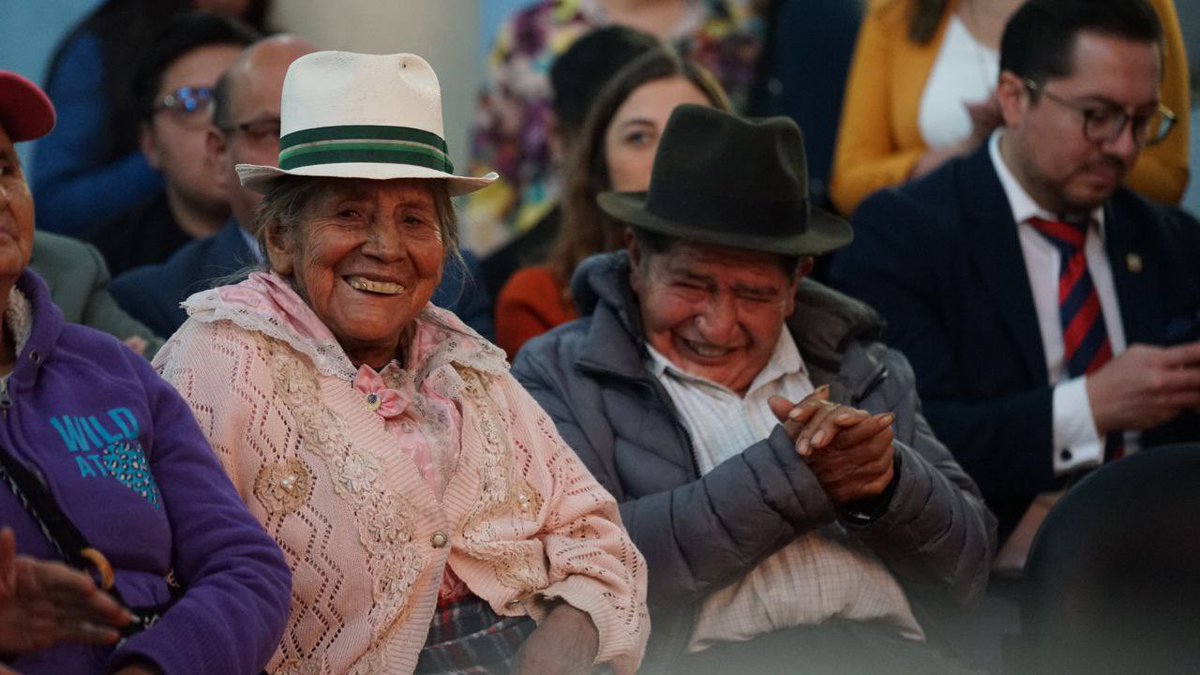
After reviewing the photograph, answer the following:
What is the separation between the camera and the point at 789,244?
354 centimetres

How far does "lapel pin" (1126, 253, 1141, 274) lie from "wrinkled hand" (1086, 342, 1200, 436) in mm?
342

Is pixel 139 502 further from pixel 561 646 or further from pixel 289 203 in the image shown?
pixel 561 646

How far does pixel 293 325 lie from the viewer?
9.17ft

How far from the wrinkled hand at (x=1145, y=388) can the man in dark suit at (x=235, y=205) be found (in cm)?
148

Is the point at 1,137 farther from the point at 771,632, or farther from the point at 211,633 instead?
the point at 771,632

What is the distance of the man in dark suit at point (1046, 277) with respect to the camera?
13.3 feet

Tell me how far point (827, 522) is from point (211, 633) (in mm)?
1388

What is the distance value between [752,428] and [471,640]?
0.94 metres

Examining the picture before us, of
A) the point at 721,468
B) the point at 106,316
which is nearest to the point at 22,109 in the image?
the point at 106,316

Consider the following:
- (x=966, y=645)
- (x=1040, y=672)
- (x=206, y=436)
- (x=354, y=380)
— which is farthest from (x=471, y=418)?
(x=966, y=645)

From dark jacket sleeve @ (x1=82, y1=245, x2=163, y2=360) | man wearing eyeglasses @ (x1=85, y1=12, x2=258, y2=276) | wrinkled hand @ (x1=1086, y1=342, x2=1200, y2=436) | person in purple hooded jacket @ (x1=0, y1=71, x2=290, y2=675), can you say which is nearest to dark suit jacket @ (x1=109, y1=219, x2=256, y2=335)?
dark jacket sleeve @ (x1=82, y1=245, x2=163, y2=360)

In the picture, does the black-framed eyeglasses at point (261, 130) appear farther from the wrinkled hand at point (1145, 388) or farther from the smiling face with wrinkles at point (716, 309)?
the wrinkled hand at point (1145, 388)

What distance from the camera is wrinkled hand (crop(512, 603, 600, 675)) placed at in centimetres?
276

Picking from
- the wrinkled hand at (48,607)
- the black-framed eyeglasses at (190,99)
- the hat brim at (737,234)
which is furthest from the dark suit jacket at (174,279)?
the wrinkled hand at (48,607)
